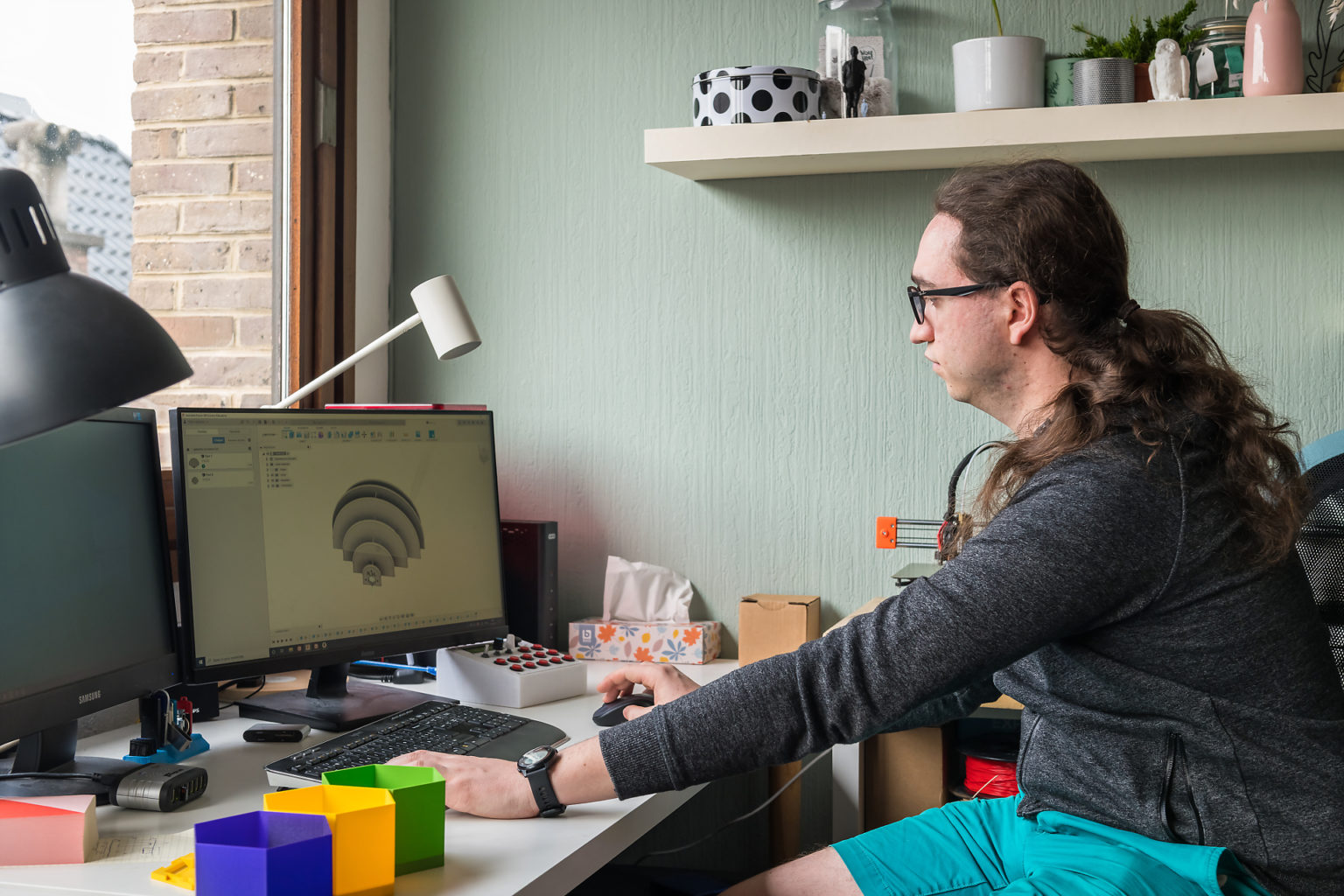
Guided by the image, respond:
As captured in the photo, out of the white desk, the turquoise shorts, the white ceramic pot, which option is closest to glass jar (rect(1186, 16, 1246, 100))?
the white ceramic pot

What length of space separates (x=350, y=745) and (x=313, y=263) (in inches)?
46.6

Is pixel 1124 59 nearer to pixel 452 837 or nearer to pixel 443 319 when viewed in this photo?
pixel 443 319

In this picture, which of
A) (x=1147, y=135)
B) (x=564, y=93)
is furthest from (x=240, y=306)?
(x=1147, y=135)

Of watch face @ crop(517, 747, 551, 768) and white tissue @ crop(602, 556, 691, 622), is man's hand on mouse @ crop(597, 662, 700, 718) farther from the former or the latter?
white tissue @ crop(602, 556, 691, 622)

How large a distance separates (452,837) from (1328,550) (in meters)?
1.10

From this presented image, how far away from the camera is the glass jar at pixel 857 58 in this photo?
206 centimetres

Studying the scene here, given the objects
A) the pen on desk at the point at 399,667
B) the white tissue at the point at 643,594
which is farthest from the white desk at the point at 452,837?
the white tissue at the point at 643,594

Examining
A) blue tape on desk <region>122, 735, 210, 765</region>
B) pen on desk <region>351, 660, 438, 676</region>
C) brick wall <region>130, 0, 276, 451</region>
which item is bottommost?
pen on desk <region>351, 660, 438, 676</region>

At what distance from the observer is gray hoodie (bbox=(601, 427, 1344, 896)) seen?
1077 mm

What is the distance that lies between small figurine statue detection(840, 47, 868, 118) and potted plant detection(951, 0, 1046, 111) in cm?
18

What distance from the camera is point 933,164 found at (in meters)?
2.12

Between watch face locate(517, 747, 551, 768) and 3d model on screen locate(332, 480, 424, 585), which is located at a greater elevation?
3d model on screen locate(332, 480, 424, 585)

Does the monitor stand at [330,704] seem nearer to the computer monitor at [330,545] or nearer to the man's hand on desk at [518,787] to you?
the computer monitor at [330,545]

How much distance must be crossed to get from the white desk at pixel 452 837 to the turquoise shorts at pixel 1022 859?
0.27 metres
